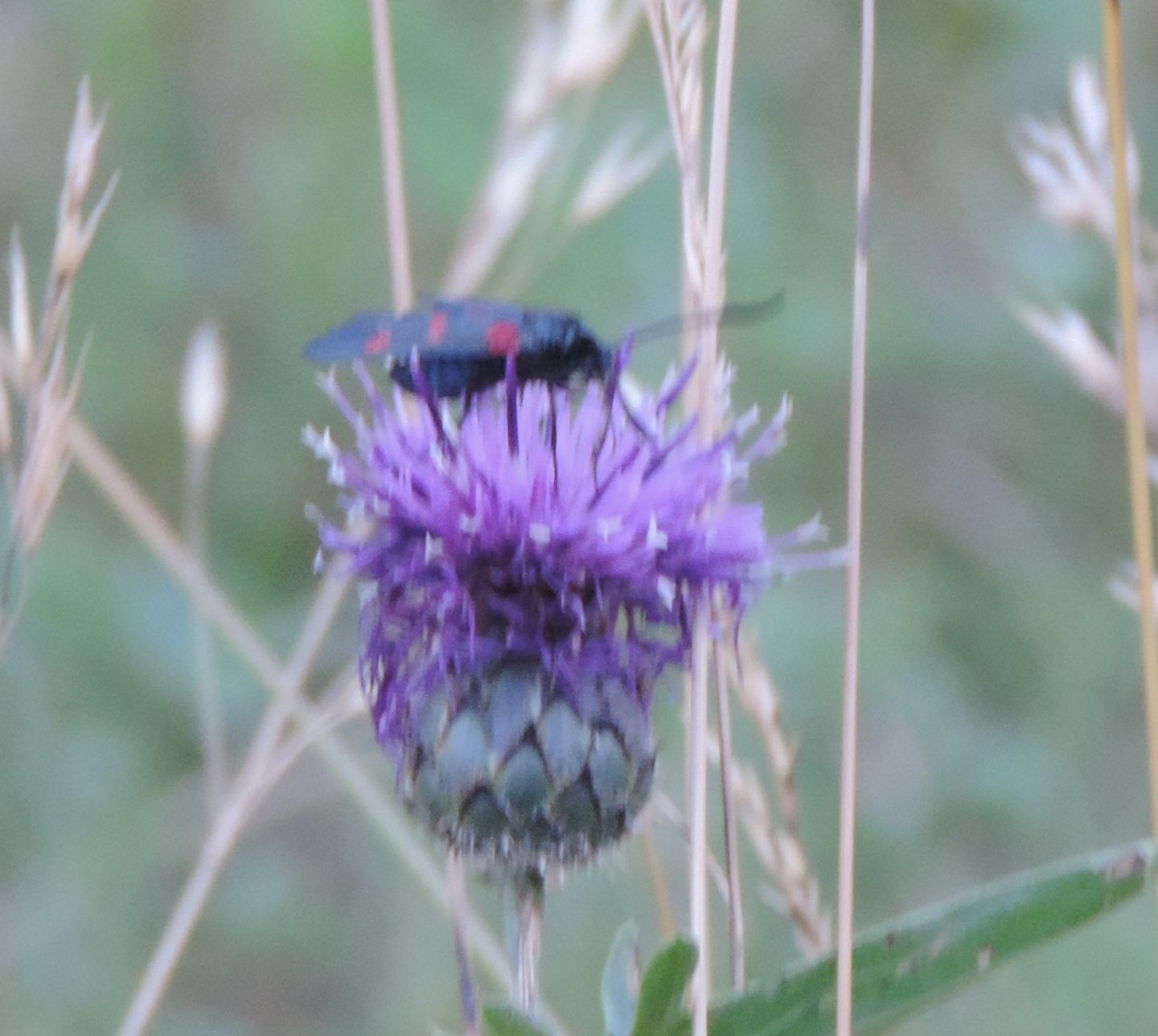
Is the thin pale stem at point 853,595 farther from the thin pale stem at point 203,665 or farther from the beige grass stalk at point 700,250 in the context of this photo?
the thin pale stem at point 203,665

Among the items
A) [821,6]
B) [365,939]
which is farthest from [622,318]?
[365,939]

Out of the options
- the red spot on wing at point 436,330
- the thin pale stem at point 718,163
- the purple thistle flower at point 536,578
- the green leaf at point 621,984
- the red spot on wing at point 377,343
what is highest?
the thin pale stem at point 718,163

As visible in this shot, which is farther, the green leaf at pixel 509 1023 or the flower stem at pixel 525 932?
the flower stem at pixel 525 932

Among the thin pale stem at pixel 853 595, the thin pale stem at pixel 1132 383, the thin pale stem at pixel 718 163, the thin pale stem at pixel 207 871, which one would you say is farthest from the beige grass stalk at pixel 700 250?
the thin pale stem at pixel 207 871

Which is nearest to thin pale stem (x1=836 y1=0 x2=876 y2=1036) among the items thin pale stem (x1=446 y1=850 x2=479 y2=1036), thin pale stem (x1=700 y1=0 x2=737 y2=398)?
thin pale stem (x1=700 y1=0 x2=737 y2=398)

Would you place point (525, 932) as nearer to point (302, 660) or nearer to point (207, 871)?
point (207, 871)

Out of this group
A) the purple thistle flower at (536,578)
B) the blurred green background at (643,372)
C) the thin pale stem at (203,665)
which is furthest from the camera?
the blurred green background at (643,372)

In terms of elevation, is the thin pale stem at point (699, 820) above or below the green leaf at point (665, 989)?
above

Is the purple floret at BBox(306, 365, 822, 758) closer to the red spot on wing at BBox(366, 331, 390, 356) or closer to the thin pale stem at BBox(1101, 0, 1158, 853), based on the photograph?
the red spot on wing at BBox(366, 331, 390, 356)
